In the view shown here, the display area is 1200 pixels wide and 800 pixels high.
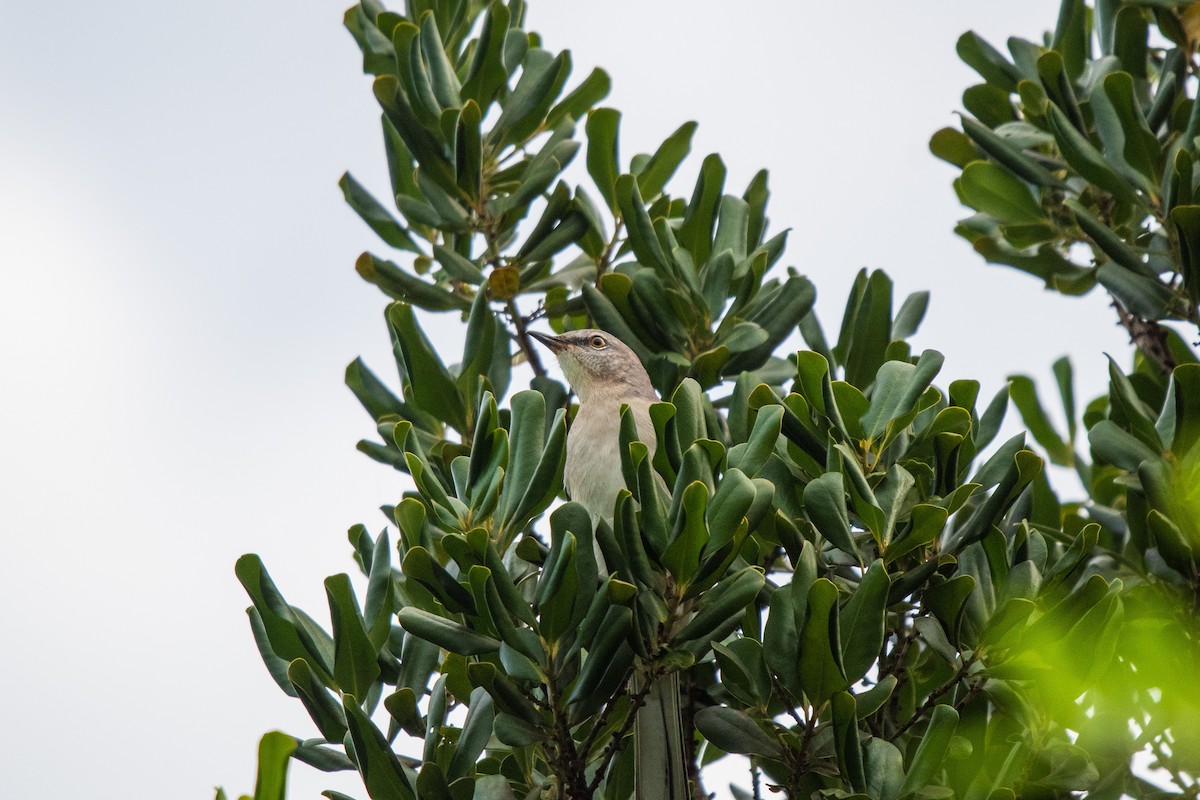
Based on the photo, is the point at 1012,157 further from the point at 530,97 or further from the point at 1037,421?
the point at 530,97

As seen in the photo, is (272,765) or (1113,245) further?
(1113,245)

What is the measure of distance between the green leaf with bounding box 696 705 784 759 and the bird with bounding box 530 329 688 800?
0.29 m

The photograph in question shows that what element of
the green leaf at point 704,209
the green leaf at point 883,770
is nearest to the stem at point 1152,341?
the green leaf at point 704,209

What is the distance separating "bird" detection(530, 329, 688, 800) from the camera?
3.16 metres

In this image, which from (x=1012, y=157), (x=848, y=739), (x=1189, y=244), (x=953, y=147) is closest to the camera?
(x=848, y=739)

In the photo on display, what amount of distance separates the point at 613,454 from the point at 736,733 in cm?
176

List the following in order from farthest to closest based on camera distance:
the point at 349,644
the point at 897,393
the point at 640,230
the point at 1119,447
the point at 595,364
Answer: the point at 595,364
the point at 640,230
the point at 1119,447
the point at 897,393
the point at 349,644

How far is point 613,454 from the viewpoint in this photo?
452 cm

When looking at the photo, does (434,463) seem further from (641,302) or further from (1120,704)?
(1120,704)

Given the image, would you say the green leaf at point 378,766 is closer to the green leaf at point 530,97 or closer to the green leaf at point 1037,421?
the green leaf at point 530,97

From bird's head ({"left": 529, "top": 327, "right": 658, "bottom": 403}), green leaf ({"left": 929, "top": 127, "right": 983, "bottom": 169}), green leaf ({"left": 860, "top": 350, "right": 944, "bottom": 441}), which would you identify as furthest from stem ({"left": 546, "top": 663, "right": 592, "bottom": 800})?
green leaf ({"left": 929, "top": 127, "right": 983, "bottom": 169})

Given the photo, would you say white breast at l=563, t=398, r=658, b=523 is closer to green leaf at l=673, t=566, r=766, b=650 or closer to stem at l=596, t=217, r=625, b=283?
stem at l=596, t=217, r=625, b=283

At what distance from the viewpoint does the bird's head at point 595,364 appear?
507 centimetres

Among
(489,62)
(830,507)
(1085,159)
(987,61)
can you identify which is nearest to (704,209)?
(489,62)
